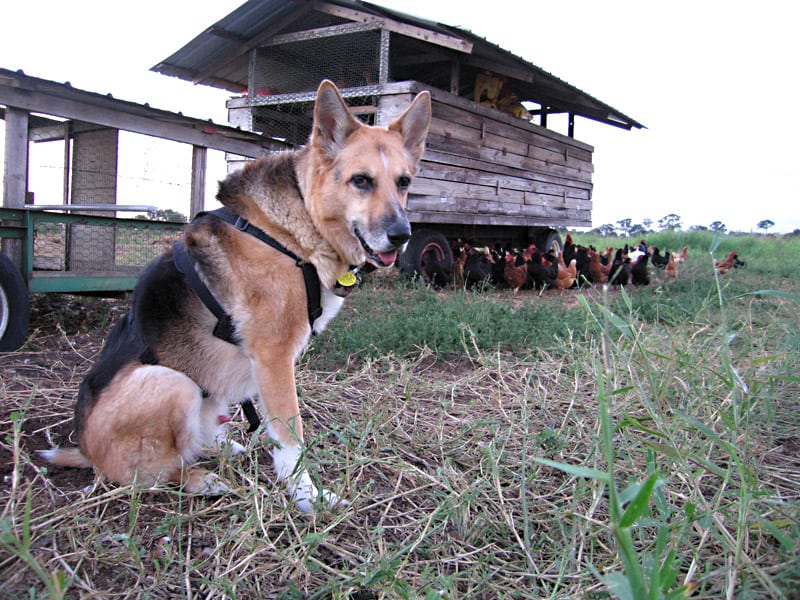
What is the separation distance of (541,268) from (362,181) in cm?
689

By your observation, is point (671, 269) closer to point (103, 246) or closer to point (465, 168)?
point (465, 168)

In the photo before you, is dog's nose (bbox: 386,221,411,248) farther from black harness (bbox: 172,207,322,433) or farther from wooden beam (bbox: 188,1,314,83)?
wooden beam (bbox: 188,1,314,83)

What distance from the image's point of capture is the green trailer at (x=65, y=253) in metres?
3.91

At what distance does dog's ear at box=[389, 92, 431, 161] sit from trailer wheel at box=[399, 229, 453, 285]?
488 centimetres

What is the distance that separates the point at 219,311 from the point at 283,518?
909mm

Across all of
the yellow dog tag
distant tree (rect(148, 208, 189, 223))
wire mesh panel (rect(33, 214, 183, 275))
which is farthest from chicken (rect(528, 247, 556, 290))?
the yellow dog tag

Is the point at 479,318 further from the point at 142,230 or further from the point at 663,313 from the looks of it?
the point at 142,230

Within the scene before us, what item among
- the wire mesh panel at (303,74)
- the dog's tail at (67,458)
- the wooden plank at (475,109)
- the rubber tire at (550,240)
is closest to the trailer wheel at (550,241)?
the rubber tire at (550,240)

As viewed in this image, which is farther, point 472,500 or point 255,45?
point 255,45

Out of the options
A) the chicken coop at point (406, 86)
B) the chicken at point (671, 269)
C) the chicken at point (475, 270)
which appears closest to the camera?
the chicken coop at point (406, 86)

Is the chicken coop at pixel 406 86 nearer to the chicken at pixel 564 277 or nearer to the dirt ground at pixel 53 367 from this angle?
the chicken at pixel 564 277

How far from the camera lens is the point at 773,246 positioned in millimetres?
15062

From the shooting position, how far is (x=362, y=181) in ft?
8.48

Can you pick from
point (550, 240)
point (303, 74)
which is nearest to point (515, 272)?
point (550, 240)
